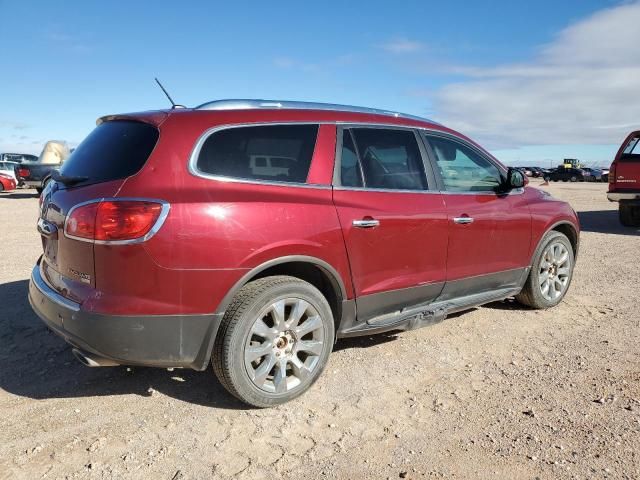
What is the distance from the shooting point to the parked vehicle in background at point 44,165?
2162 centimetres

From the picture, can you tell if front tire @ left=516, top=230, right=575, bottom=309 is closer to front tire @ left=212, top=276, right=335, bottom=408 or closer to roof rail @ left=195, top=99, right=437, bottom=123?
roof rail @ left=195, top=99, right=437, bottom=123

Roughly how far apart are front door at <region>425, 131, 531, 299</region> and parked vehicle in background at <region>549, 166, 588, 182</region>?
51469 millimetres

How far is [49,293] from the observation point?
10.2 ft

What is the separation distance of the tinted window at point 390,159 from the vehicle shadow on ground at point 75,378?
5.66 feet

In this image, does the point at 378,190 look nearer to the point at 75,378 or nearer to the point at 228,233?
the point at 228,233

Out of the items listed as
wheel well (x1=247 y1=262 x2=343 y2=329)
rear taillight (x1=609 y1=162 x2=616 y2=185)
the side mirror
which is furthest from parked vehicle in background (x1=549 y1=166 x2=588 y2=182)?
wheel well (x1=247 y1=262 x2=343 y2=329)

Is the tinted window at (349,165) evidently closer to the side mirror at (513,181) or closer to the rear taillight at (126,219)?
the rear taillight at (126,219)

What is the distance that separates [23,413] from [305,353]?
167 centimetres

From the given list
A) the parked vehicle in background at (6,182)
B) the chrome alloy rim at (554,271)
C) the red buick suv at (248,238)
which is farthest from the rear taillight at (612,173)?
the parked vehicle in background at (6,182)

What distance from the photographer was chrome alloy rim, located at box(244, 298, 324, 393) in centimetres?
308

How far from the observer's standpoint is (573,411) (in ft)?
10.3

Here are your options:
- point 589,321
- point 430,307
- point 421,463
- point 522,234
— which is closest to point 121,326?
point 421,463

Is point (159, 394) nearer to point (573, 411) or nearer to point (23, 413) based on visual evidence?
point (23, 413)

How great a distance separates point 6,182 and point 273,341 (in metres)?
25.5
